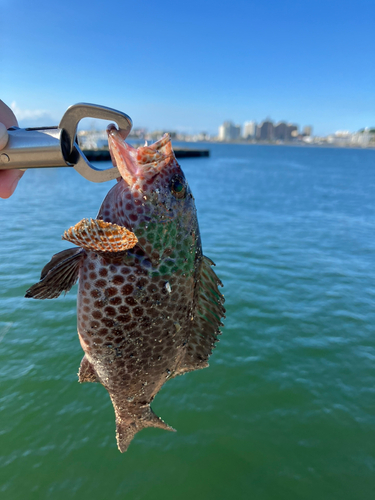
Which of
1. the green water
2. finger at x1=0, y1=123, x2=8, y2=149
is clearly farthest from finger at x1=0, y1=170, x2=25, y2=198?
the green water

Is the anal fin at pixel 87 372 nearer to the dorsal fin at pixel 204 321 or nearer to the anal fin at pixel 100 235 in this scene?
the dorsal fin at pixel 204 321

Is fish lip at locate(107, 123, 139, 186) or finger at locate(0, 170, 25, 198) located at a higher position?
fish lip at locate(107, 123, 139, 186)

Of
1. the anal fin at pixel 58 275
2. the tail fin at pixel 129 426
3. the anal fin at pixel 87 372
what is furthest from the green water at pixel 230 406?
the anal fin at pixel 58 275

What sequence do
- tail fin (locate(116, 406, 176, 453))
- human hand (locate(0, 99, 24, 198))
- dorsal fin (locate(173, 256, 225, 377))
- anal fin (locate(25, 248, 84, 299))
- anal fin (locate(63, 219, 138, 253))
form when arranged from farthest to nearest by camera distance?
tail fin (locate(116, 406, 176, 453))
dorsal fin (locate(173, 256, 225, 377))
human hand (locate(0, 99, 24, 198))
anal fin (locate(25, 248, 84, 299))
anal fin (locate(63, 219, 138, 253))

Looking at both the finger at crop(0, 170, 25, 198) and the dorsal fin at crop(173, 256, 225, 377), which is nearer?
the dorsal fin at crop(173, 256, 225, 377)

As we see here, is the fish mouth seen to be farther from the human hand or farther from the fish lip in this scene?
the human hand

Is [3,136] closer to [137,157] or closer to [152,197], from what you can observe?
[137,157]

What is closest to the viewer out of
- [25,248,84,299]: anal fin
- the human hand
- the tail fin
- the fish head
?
[25,248,84,299]: anal fin

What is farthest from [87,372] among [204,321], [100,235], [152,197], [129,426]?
[152,197]
